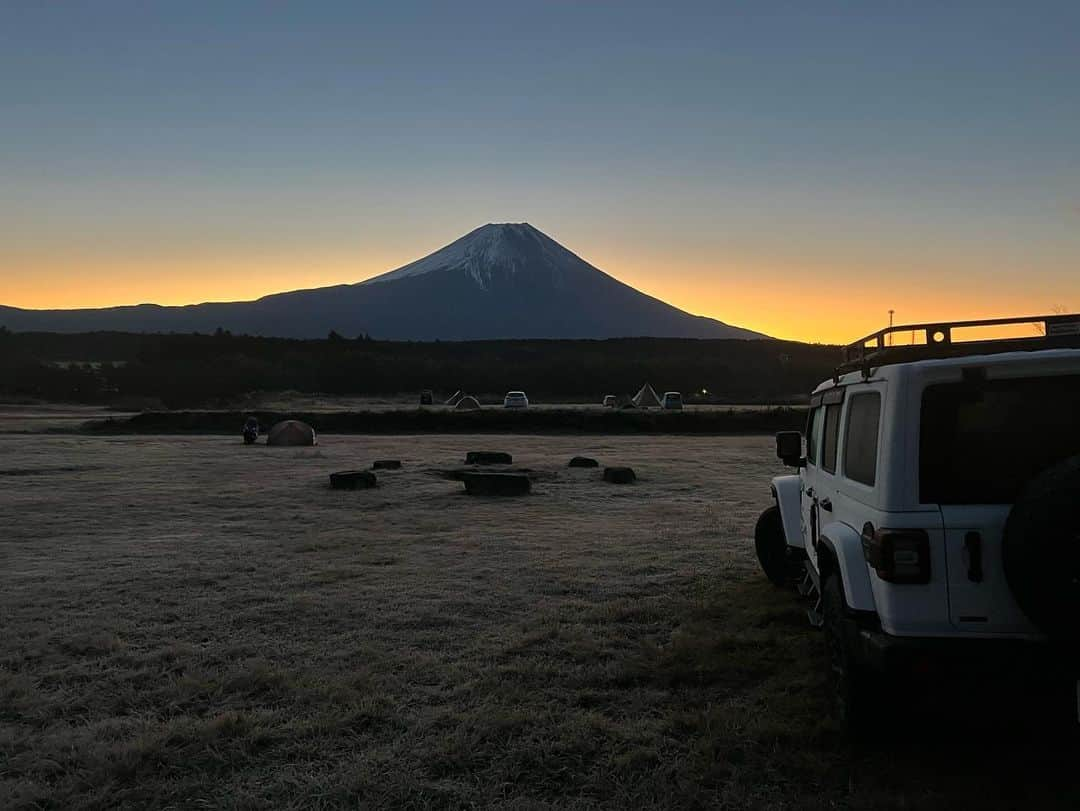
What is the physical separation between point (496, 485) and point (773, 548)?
29.2ft

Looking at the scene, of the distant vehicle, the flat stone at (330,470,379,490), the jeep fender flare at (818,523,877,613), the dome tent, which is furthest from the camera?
the distant vehicle

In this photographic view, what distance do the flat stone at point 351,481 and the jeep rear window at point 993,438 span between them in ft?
49.2

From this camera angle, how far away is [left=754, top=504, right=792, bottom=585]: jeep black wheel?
8672mm

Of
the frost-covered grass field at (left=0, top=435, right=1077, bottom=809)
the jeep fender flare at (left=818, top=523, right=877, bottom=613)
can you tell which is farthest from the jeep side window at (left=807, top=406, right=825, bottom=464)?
the jeep fender flare at (left=818, top=523, right=877, bottom=613)

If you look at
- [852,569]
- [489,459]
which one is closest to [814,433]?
[852,569]

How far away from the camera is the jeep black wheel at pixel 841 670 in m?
4.50

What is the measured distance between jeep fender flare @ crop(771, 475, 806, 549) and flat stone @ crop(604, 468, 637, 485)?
1089cm

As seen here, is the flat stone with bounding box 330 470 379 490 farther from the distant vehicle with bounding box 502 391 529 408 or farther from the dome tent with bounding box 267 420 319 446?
the distant vehicle with bounding box 502 391 529 408

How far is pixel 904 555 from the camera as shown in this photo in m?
3.99

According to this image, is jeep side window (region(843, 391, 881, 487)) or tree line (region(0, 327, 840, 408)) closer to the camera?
jeep side window (region(843, 391, 881, 487))

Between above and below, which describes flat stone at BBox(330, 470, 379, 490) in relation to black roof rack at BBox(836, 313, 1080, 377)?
below

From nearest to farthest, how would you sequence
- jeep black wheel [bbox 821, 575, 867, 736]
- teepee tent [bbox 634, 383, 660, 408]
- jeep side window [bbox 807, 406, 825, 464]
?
1. jeep black wheel [bbox 821, 575, 867, 736]
2. jeep side window [bbox 807, 406, 825, 464]
3. teepee tent [bbox 634, 383, 660, 408]

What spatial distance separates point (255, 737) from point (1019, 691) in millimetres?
4194

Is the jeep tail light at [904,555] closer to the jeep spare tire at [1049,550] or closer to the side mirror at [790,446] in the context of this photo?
the jeep spare tire at [1049,550]
